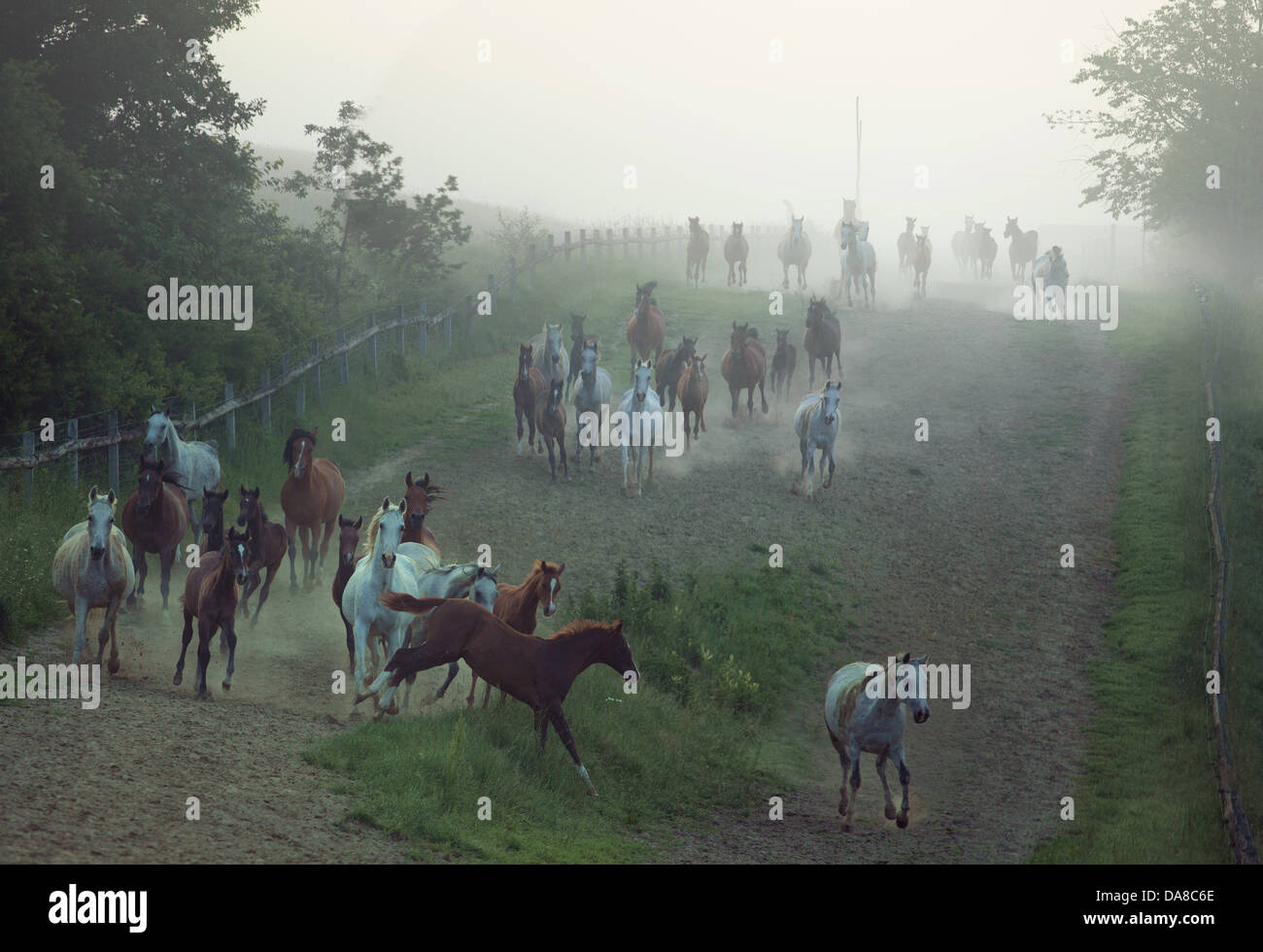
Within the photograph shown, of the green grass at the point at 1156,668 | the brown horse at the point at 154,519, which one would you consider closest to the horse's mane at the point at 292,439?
the brown horse at the point at 154,519

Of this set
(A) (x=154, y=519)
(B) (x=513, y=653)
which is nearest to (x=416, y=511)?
(A) (x=154, y=519)

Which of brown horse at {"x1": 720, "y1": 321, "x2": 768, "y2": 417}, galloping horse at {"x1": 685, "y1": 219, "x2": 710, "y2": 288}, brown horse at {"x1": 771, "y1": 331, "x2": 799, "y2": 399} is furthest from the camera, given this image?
galloping horse at {"x1": 685, "y1": 219, "x2": 710, "y2": 288}

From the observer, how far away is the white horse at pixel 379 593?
12203 mm

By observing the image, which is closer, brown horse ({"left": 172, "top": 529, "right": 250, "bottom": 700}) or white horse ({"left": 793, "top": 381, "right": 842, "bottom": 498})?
brown horse ({"left": 172, "top": 529, "right": 250, "bottom": 700})

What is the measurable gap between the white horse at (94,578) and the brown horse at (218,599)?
93 centimetres

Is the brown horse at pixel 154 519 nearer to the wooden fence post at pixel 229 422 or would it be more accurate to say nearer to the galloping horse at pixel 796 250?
the wooden fence post at pixel 229 422

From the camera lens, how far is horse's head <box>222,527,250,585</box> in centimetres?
1197

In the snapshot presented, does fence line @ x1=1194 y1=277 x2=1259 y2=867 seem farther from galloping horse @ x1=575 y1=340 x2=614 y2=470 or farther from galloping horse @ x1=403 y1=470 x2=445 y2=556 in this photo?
galloping horse @ x1=575 y1=340 x2=614 y2=470

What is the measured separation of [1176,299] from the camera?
132 ft

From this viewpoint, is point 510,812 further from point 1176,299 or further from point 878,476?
point 1176,299

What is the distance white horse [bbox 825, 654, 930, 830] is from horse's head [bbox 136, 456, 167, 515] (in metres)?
8.93

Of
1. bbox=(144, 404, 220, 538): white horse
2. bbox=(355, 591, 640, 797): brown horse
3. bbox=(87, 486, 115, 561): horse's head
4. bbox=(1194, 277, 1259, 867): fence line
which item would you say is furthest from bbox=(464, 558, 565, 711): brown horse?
bbox=(1194, 277, 1259, 867): fence line
